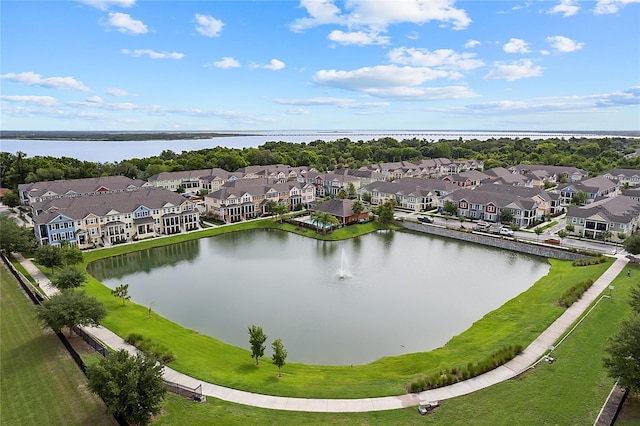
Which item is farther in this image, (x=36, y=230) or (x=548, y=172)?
(x=548, y=172)

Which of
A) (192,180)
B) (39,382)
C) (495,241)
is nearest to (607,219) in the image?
(495,241)

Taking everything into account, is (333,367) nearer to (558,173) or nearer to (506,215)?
(506,215)

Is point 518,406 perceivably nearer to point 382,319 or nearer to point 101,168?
point 382,319

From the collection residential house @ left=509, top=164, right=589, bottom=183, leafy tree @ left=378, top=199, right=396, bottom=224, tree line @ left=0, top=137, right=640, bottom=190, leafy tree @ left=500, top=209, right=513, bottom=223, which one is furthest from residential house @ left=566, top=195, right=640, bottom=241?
tree line @ left=0, top=137, right=640, bottom=190

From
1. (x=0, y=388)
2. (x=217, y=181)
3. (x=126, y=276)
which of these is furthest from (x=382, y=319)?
(x=217, y=181)

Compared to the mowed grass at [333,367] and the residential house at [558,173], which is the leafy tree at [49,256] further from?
the residential house at [558,173]

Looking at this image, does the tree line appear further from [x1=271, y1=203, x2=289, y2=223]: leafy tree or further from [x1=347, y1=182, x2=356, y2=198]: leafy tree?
[x1=271, y1=203, x2=289, y2=223]: leafy tree
